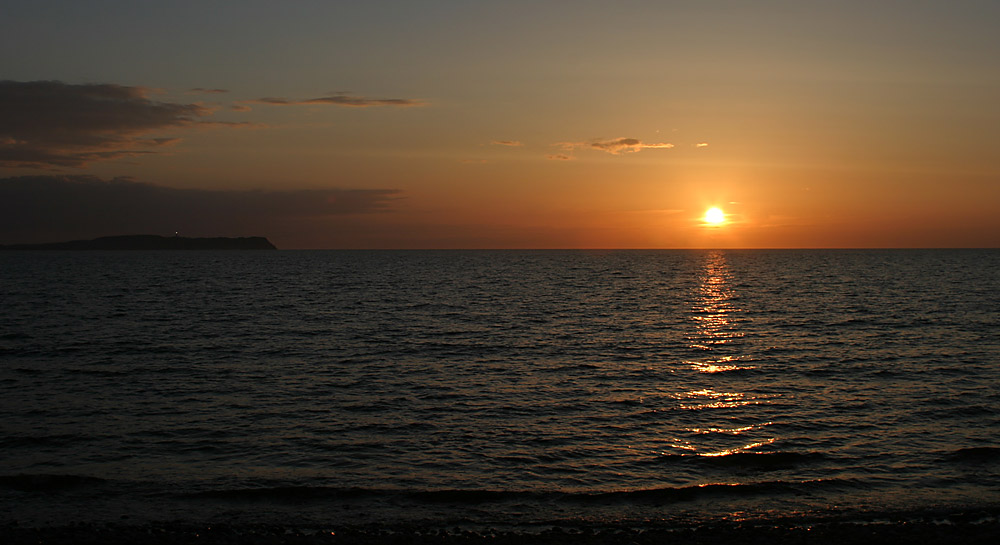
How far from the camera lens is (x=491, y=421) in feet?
77.3

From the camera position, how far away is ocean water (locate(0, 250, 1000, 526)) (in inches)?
653

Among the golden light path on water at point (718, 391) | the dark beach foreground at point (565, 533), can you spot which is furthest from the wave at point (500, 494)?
the golden light path on water at point (718, 391)

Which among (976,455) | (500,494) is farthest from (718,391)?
(500,494)

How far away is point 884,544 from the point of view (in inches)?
523

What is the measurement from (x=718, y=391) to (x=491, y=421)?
34.2ft

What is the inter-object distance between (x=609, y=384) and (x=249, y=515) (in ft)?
57.3

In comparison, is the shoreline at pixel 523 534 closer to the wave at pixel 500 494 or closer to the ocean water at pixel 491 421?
the ocean water at pixel 491 421

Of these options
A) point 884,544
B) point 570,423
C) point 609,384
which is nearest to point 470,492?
point 570,423

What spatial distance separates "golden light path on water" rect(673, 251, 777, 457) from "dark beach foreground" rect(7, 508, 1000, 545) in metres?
5.57

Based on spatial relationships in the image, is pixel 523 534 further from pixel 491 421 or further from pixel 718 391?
pixel 718 391

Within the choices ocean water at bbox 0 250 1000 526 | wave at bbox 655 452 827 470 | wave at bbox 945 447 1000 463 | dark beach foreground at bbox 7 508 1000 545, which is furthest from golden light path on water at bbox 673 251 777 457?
dark beach foreground at bbox 7 508 1000 545

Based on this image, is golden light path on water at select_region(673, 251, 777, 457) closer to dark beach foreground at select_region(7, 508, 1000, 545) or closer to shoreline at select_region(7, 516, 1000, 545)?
dark beach foreground at select_region(7, 508, 1000, 545)

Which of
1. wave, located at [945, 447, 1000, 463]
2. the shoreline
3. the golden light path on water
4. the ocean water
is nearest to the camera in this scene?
the shoreline

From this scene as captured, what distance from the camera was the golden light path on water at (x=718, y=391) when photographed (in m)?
21.0
